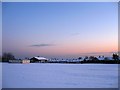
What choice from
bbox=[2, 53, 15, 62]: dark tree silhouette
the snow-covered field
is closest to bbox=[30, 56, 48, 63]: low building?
the snow-covered field

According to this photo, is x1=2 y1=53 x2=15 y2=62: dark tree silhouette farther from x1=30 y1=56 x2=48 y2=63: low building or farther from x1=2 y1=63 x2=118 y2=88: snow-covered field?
x1=30 y1=56 x2=48 y2=63: low building

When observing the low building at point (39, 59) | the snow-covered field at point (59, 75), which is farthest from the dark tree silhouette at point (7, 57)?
the low building at point (39, 59)

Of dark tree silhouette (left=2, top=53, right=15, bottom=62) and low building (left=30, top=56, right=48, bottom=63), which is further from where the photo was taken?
low building (left=30, top=56, right=48, bottom=63)

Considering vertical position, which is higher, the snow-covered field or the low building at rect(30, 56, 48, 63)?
the low building at rect(30, 56, 48, 63)

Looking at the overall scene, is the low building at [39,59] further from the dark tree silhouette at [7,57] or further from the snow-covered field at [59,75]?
the dark tree silhouette at [7,57]

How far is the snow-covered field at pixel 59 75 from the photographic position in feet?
23.2

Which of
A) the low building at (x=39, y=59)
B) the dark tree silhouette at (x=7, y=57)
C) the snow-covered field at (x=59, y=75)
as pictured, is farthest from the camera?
the low building at (x=39, y=59)

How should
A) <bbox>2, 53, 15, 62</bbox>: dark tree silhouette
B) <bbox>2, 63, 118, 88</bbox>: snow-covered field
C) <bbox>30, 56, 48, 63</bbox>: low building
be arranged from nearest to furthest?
<bbox>2, 63, 118, 88</bbox>: snow-covered field → <bbox>2, 53, 15, 62</bbox>: dark tree silhouette → <bbox>30, 56, 48, 63</bbox>: low building

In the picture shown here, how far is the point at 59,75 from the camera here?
7.95 m

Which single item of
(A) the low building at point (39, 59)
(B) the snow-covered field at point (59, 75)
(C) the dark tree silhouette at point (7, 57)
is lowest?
(B) the snow-covered field at point (59, 75)

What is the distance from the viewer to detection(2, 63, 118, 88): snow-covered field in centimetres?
707

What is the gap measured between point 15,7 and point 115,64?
3.32m

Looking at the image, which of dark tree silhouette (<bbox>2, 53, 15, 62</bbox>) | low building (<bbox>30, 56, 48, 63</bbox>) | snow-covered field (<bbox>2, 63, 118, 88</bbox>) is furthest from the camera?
low building (<bbox>30, 56, 48, 63</bbox>)

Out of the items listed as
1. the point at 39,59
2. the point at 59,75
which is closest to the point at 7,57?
the point at 39,59
